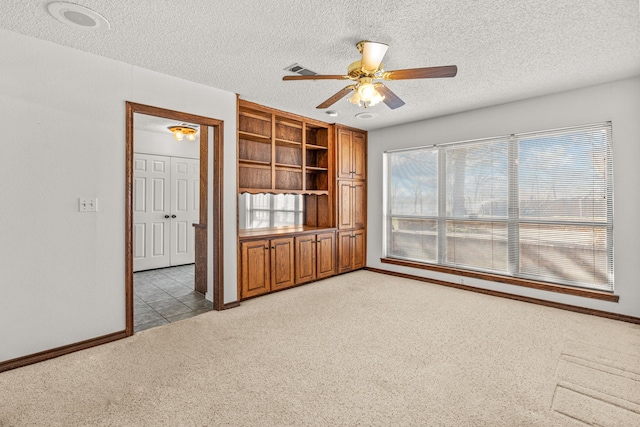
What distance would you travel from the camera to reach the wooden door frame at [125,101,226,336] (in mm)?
2883

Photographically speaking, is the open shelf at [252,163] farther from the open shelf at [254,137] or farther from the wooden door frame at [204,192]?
the wooden door frame at [204,192]

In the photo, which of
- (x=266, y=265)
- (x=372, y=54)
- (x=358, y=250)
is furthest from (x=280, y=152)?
(x=372, y=54)

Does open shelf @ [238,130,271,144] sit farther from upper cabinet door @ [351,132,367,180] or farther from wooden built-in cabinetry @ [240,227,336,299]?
upper cabinet door @ [351,132,367,180]

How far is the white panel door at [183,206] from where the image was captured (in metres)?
5.95

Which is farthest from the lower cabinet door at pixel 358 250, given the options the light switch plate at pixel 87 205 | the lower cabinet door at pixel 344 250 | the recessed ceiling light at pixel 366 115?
the light switch plate at pixel 87 205

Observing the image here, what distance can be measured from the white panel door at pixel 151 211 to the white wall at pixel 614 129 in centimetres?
499

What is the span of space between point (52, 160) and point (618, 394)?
4.41m

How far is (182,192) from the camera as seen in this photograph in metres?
6.07

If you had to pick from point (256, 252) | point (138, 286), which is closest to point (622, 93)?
point (256, 252)

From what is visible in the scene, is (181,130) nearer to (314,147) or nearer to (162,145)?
(162,145)

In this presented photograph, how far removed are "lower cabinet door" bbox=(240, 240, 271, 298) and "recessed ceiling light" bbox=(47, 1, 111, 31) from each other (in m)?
2.44

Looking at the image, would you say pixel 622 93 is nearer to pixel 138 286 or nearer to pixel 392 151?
pixel 392 151

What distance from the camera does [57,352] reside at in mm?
2488

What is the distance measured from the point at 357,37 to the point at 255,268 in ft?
9.23
